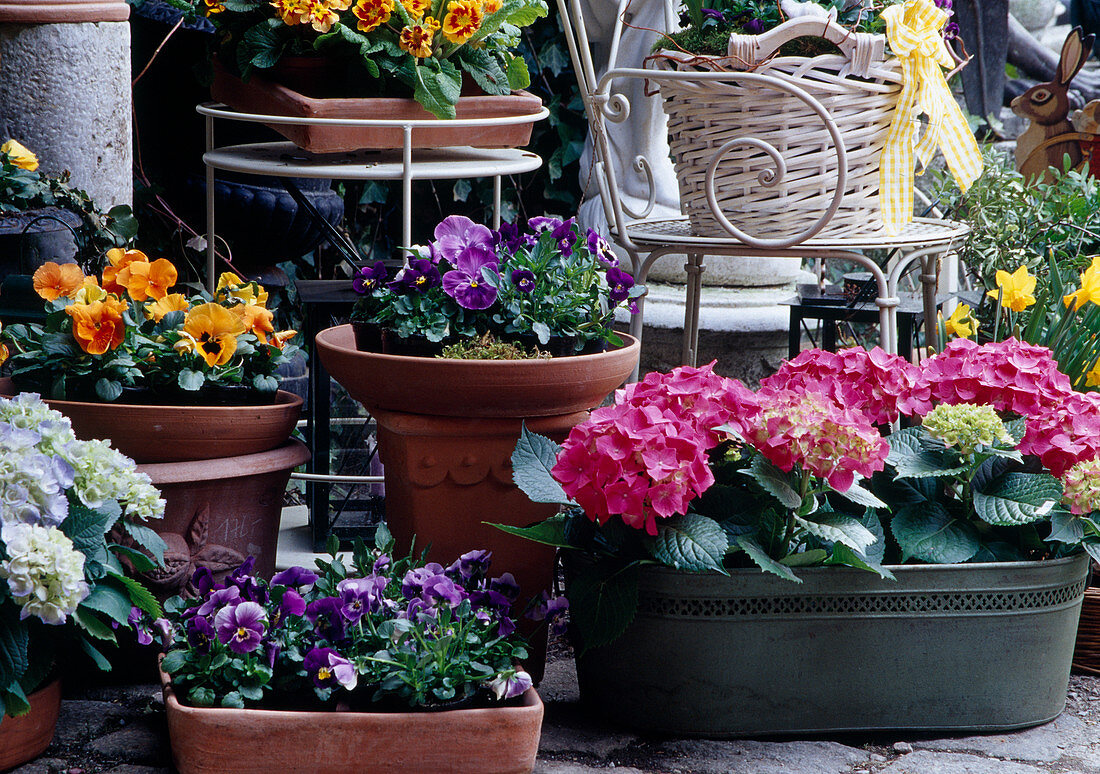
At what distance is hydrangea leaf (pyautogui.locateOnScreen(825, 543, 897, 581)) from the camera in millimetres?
1622

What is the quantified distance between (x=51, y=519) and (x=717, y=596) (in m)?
0.92

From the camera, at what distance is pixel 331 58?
2184mm

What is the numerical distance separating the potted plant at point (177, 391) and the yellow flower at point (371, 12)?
57 centimetres

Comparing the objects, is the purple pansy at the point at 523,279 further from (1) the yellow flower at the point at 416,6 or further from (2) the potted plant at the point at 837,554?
(1) the yellow flower at the point at 416,6

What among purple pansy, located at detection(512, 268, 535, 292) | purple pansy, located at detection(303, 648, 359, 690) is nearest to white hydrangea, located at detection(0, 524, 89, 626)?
purple pansy, located at detection(303, 648, 359, 690)

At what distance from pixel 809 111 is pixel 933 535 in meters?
0.75

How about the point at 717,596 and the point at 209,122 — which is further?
the point at 209,122

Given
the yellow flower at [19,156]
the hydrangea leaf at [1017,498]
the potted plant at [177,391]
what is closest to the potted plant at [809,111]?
the hydrangea leaf at [1017,498]

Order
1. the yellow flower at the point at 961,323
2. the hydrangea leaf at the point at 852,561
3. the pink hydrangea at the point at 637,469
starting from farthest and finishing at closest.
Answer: the yellow flower at the point at 961,323
the hydrangea leaf at the point at 852,561
the pink hydrangea at the point at 637,469

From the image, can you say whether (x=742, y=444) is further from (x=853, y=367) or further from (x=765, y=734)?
(x=765, y=734)

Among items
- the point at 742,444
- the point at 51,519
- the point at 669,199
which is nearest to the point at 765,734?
the point at 742,444

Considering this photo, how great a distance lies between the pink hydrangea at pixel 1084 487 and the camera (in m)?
1.67

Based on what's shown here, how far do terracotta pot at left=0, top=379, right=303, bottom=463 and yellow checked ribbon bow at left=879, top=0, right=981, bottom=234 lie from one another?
1.16m

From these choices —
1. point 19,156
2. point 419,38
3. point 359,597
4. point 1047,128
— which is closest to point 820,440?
point 359,597
